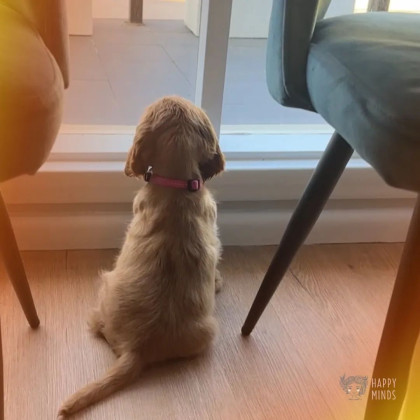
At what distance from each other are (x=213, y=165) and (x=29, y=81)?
0.41m

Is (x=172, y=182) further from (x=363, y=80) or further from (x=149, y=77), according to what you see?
(x=149, y=77)

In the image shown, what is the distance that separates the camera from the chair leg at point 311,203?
3.16 feet

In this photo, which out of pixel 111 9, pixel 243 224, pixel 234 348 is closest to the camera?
pixel 234 348

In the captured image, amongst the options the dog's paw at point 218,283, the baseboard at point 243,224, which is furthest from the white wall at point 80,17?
the dog's paw at point 218,283

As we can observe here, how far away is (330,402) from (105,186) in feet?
2.03

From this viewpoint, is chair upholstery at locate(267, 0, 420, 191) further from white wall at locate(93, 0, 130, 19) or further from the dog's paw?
white wall at locate(93, 0, 130, 19)

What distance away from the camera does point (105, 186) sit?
52.0 inches

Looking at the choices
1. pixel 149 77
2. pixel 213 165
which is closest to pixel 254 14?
pixel 149 77

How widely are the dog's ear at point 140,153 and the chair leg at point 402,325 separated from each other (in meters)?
0.46

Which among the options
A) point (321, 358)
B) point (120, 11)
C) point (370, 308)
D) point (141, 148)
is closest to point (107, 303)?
point (141, 148)

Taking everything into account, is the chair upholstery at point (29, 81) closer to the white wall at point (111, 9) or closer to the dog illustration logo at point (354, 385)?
the dog illustration logo at point (354, 385)

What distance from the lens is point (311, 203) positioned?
996 millimetres

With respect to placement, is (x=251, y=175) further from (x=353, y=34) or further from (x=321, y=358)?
(x=353, y=34)

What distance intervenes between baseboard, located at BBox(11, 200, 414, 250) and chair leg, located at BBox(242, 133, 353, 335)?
338 mm
